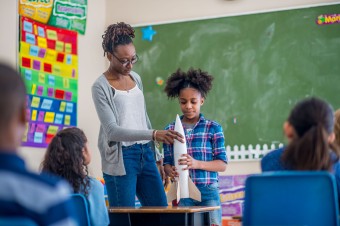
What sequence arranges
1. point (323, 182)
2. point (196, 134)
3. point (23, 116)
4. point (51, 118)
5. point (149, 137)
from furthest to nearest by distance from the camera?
point (51, 118), point (196, 134), point (149, 137), point (323, 182), point (23, 116)

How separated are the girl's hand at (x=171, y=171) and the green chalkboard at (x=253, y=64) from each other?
1.90 meters

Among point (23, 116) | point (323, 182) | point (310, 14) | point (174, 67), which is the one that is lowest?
point (323, 182)

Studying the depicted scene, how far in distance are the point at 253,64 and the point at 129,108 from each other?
2.22 meters

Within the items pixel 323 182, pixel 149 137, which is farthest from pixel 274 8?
pixel 323 182

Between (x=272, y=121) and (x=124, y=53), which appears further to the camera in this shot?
(x=272, y=121)

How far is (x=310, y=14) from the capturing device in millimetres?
5168

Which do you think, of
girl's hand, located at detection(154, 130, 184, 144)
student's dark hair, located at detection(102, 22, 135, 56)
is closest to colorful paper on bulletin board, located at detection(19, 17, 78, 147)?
student's dark hair, located at detection(102, 22, 135, 56)

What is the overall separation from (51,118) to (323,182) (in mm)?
3582

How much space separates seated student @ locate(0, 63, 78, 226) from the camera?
1113 millimetres

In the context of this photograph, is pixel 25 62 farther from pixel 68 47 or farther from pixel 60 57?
pixel 68 47

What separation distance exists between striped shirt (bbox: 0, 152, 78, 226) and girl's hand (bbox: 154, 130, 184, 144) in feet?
6.90

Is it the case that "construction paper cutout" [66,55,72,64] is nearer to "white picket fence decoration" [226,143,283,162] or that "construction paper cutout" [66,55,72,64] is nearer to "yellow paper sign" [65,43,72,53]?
"yellow paper sign" [65,43,72,53]

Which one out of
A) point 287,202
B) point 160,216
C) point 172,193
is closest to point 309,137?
point 287,202

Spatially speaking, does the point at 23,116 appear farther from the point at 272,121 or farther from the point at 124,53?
the point at 272,121
